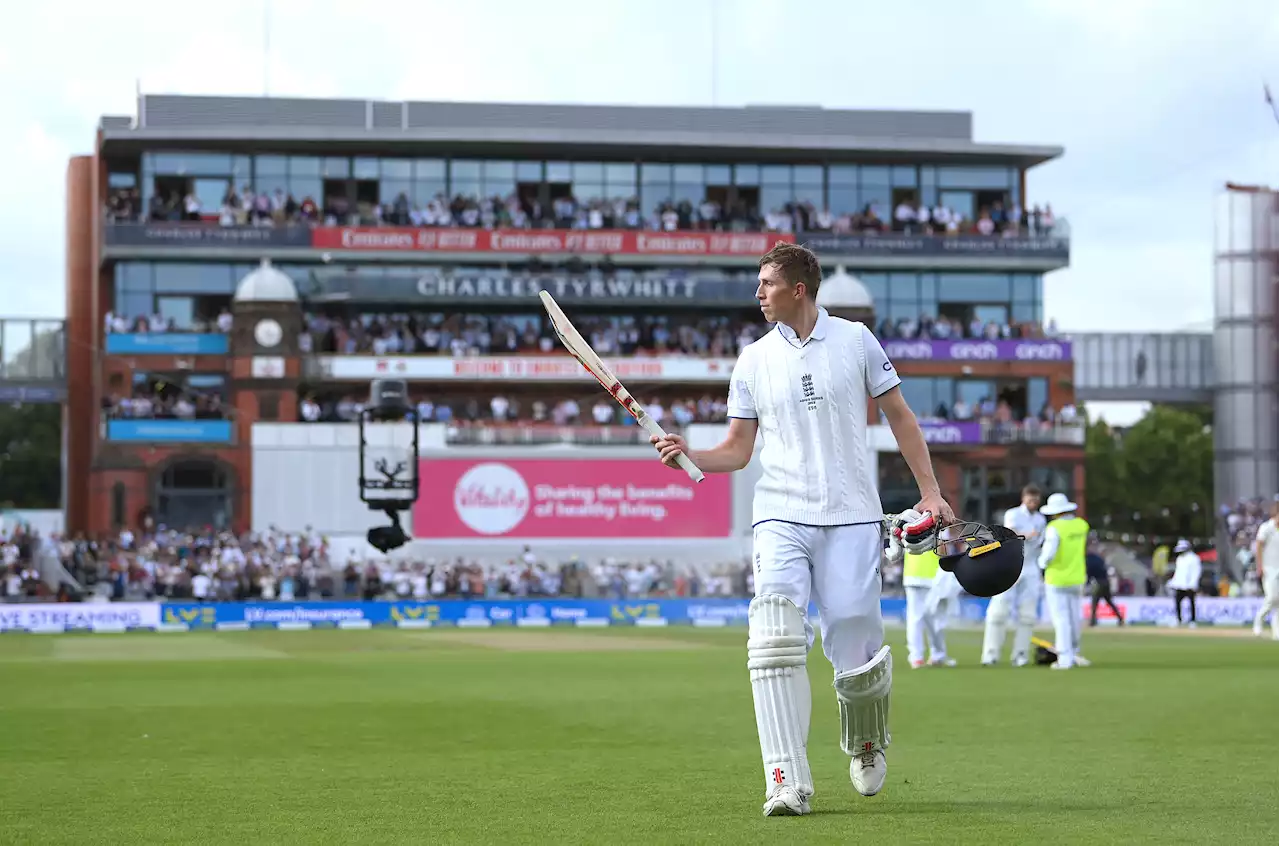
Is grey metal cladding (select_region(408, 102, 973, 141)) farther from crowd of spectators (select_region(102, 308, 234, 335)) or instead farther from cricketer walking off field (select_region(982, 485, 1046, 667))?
cricketer walking off field (select_region(982, 485, 1046, 667))

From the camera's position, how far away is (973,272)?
75812mm

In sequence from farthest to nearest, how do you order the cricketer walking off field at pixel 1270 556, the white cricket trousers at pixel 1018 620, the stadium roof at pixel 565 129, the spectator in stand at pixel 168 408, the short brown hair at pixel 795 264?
the stadium roof at pixel 565 129, the spectator in stand at pixel 168 408, the cricketer walking off field at pixel 1270 556, the white cricket trousers at pixel 1018 620, the short brown hair at pixel 795 264

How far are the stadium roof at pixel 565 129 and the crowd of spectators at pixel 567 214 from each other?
2031mm

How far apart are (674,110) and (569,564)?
28645 millimetres

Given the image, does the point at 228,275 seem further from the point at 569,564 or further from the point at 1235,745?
the point at 1235,745

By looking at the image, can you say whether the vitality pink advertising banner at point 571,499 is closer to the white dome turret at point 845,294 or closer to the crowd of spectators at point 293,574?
the crowd of spectators at point 293,574

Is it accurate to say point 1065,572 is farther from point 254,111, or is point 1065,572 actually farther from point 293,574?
point 254,111

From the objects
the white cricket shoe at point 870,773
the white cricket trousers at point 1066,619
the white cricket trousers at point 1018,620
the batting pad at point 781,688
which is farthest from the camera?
the white cricket trousers at point 1018,620

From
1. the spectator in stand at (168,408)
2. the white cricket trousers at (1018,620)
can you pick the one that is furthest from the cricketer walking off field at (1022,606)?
the spectator in stand at (168,408)

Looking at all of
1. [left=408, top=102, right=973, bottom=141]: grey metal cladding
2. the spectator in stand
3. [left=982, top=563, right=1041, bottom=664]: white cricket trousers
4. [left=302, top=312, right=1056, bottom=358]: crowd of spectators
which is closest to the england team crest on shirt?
[left=982, top=563, right=1041, bottom=664]: white cricket trousers

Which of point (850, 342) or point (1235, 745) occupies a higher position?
point (850, 342)

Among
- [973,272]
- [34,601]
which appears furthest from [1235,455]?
[34,601]

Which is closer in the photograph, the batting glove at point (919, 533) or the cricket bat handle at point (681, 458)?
the cricket bat handle at point (681, 458)

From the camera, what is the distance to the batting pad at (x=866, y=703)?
8688 millimetres
